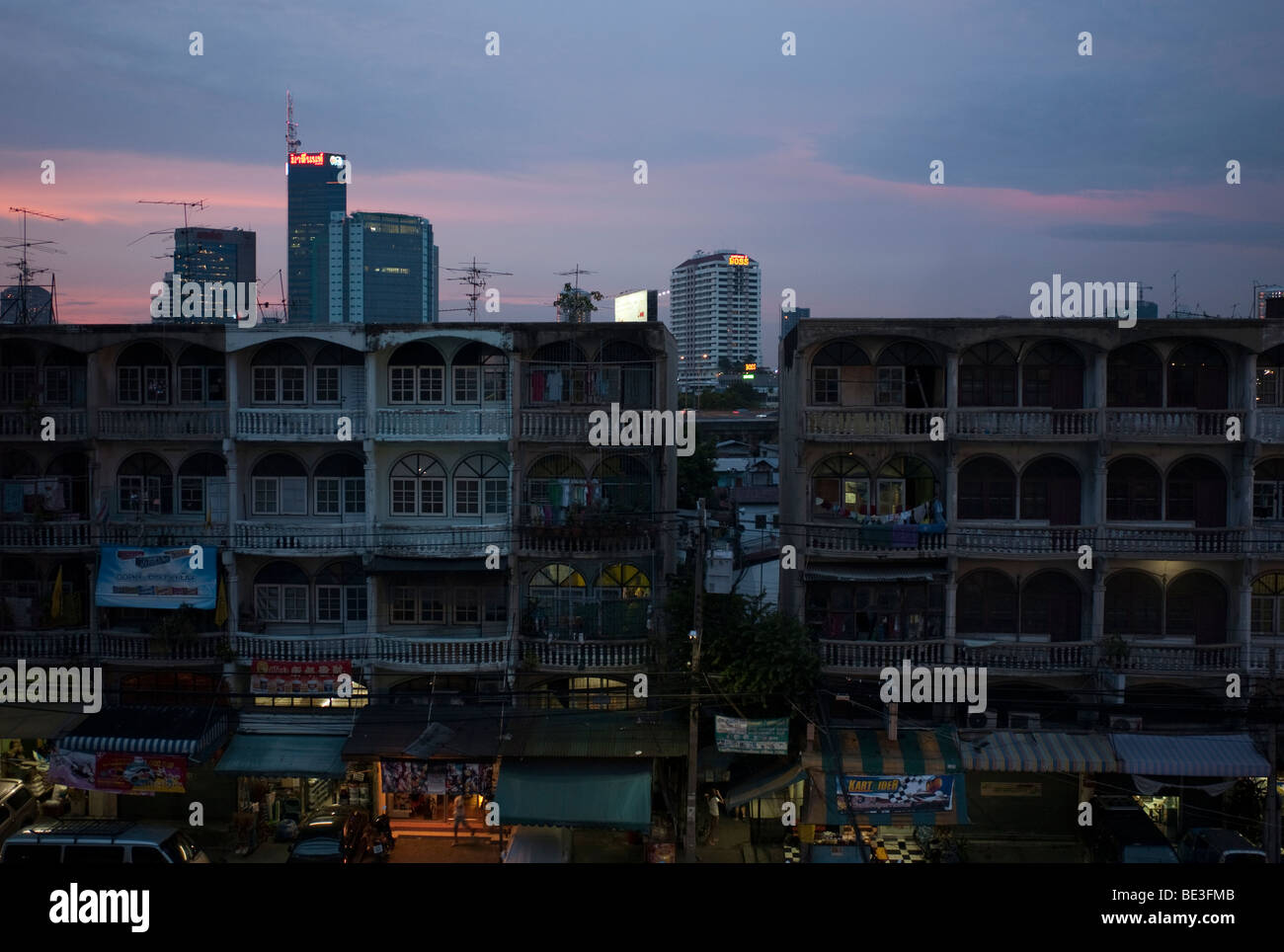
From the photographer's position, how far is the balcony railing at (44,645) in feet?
91.3

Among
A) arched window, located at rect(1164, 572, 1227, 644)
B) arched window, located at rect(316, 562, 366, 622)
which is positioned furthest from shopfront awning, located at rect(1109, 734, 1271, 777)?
arched window, located at rect(316, 562, 366, 622)

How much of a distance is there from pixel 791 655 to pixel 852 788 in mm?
3478

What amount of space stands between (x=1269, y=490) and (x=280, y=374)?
2753 cm

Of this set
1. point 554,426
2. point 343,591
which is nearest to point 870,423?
point 554,426

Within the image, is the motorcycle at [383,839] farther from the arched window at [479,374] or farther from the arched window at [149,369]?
the arched window at [149,369]

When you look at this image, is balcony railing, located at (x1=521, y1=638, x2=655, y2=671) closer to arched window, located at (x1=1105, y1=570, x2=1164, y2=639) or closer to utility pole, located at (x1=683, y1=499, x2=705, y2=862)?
utility pole, located at (x1=683, y1=499, x2=705, y2=862)

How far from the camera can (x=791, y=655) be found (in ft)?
82.1

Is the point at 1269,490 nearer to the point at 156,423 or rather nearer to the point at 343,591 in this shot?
the point at 343,591

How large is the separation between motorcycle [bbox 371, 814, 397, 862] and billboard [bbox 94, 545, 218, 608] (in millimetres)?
7542

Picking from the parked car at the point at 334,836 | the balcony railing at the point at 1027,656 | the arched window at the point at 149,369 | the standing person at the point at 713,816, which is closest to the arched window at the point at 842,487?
the balcony railing at the point at 1027,656
